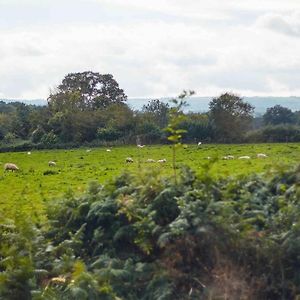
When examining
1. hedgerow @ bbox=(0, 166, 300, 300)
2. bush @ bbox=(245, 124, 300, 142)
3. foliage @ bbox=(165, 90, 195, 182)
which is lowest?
bush @ bbox=(245, 124, 300, 142)

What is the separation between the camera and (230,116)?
224 feet

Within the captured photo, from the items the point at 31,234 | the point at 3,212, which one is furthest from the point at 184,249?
the point at 3,212

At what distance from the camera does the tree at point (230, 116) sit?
67.3m

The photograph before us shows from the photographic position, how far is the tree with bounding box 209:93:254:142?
67.3 m

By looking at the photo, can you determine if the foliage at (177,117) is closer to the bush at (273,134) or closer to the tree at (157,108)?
the bush at (273,134)

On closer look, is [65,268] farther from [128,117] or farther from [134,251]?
[128,117]

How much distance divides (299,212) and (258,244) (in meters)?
0.62

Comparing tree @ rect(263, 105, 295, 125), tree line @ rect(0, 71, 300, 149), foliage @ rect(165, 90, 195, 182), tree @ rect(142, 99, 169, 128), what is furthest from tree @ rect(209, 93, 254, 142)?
foliage @ rect(165, 90, 195, 182)

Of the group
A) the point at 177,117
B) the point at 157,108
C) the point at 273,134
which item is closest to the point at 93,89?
the point at 157,108

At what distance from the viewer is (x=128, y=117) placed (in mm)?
70688

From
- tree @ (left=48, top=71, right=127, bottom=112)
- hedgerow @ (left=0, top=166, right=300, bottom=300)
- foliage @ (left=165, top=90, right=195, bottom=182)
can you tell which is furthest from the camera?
tree @ (left=48, top=71, right=127, bottom=112)

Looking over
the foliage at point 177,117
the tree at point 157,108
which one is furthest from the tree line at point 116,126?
the foliage at point 177,117

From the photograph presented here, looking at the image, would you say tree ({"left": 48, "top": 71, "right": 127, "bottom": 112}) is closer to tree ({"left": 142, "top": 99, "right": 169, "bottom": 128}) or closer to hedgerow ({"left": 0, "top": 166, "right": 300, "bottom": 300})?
tree ({"left": 142, "top": 99, "right": 169, "bottom": 128})

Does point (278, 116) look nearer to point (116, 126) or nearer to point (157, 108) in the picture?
point (157, 108)
